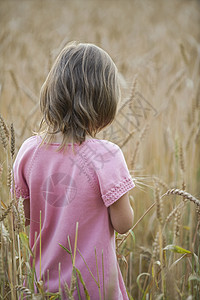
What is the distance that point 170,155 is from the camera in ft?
5.30

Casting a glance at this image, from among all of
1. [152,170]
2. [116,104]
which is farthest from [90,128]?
[152,170]

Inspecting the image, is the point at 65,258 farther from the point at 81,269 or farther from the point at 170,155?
the point at 170,155

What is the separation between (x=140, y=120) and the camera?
5.66 ft

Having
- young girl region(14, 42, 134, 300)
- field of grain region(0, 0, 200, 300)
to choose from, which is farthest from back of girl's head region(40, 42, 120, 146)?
field of grain region(0, 0, 200, 300)

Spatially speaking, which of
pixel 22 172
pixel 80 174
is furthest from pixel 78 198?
pixel 22 172

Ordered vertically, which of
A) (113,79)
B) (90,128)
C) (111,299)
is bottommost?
(111,299)

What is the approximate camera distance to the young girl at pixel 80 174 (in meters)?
0.74

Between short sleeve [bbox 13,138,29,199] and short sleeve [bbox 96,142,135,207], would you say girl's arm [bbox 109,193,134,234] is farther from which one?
short sleeve [bbox 13,138,29,199]

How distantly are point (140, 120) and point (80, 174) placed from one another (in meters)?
1.03

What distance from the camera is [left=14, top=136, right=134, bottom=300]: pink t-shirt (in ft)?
2.42

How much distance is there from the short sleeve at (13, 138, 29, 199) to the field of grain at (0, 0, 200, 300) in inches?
1.6

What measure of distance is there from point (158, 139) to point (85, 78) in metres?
1.00

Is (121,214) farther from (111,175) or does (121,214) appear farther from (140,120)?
(140,120)

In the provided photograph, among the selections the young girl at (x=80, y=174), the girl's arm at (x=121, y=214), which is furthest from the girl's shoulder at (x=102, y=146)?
the girl's arm at (x=121, y=214)
